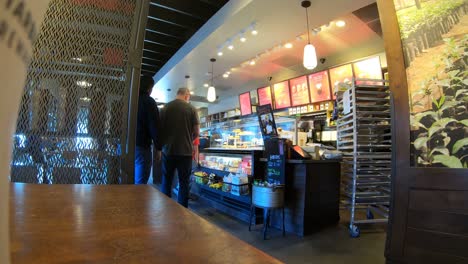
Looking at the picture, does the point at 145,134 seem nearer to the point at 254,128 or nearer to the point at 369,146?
the point at 254,128

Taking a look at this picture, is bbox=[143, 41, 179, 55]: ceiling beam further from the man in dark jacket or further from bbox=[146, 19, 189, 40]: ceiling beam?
the man in dark jacket

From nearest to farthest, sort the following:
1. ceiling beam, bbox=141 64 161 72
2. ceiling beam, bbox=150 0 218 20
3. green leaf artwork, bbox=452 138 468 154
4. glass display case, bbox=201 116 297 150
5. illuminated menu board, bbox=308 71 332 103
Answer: green leaf artwork, bbox=452 138 468 154
glass display case, bbox=201 116 297 150
ceiling beam, bbox=150 0 218 20
illuminated menu board, bbox=308 71 332 103
ceiling beam, bbox=141 64 161 72

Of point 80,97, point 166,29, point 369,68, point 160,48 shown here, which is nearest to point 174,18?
point 166,29

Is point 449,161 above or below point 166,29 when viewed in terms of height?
below

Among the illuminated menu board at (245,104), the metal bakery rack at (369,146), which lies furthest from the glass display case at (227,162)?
the illuminated menu board at (245,104)

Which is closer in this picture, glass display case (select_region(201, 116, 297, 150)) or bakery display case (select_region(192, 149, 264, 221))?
bakery display case (select_region(192, 149, 264, 221))

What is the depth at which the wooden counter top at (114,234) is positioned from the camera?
334 mm

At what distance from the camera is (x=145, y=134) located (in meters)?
2.65

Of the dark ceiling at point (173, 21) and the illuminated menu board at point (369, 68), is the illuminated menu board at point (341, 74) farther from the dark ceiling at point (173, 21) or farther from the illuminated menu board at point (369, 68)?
the dark ceiling at point (173, 21)

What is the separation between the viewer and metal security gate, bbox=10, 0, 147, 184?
96 centimetres

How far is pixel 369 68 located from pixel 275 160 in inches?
125

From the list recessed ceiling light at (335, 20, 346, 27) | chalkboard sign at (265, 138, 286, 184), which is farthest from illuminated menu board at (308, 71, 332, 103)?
chalkboard sign at (265, 138, 286, 184)

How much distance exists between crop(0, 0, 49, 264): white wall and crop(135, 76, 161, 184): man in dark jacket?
97.4 inches

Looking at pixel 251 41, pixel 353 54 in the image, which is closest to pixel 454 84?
pixel 251 41
